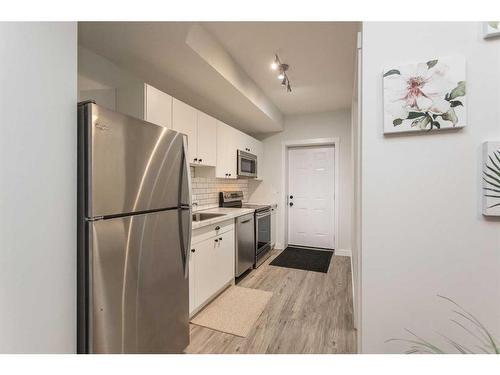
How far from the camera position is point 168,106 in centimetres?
211

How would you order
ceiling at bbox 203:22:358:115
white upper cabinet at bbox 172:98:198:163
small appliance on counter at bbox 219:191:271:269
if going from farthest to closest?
small appliance on counter at bbox 219:191:271:269
white upper cabinet at bbox 172:98:198:163
ceiling at bbox 203:22:358:115

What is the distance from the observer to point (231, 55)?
2.32 m

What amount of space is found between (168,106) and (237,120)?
175cm

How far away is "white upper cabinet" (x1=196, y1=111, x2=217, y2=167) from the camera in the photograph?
2588 millimetres

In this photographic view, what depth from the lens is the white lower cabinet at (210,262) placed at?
2.13 metres

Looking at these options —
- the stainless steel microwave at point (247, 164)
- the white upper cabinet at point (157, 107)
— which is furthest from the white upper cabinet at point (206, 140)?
the stainless steel microwave at point (247, 164)

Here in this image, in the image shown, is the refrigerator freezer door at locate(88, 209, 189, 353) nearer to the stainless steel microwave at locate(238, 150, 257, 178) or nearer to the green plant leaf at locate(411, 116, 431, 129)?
the green plant leaf at locate(411, 116, 431, 129)

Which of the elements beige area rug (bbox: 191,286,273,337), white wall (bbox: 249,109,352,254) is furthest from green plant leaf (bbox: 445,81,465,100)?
white wall (bbox: 249,109,352,254)

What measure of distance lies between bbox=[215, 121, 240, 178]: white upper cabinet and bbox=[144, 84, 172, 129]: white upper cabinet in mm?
940

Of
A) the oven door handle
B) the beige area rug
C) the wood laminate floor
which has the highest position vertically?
the oven door handle

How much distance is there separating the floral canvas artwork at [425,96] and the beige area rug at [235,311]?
1.86 m

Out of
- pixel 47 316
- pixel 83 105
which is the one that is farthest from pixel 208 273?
pixel 83 105

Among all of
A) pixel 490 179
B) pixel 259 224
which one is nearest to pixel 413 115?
pixel 490 179

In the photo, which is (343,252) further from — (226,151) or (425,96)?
(425,96)
